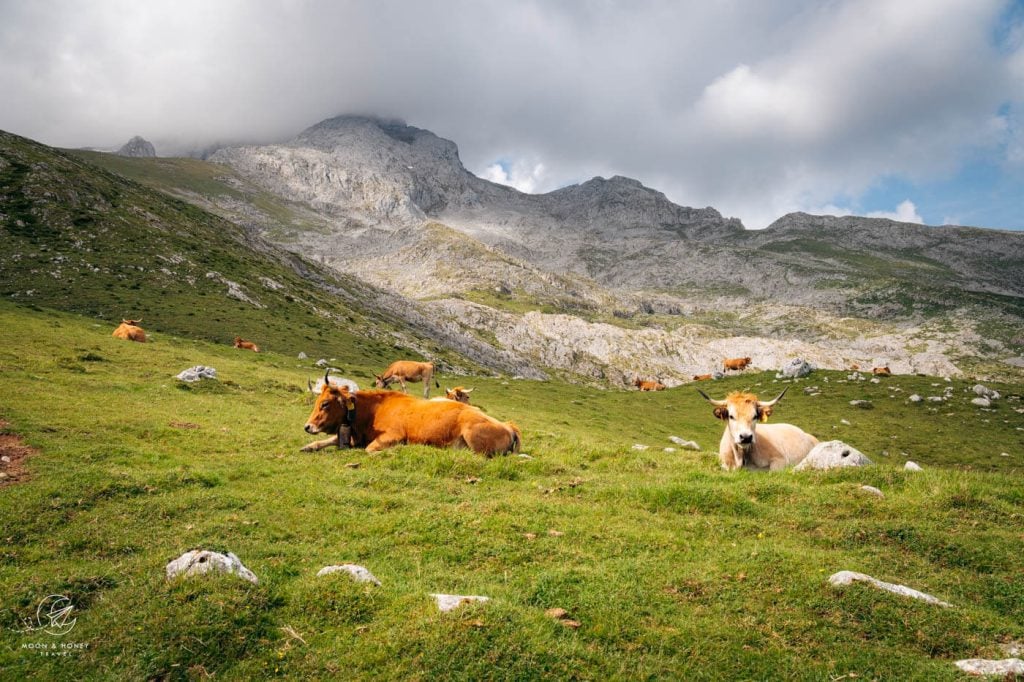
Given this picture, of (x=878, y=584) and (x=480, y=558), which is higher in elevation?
(x=878, y=584)

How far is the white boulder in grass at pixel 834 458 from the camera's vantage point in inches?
523

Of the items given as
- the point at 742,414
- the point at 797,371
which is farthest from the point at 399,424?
the point at 797,371

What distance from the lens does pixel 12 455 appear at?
11.6m

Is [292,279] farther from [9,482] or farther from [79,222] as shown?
[9,482]

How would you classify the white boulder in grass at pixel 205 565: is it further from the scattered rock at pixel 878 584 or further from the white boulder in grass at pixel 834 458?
the white boulder in grass at pixel 834 458

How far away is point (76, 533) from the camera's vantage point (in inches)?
333

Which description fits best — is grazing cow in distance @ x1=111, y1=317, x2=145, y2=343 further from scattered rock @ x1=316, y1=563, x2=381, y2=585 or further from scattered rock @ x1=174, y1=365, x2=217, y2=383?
scattered rock @ x1=316, y1=563, x2=381, y2=585

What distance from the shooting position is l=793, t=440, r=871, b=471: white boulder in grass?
13273 millimetres

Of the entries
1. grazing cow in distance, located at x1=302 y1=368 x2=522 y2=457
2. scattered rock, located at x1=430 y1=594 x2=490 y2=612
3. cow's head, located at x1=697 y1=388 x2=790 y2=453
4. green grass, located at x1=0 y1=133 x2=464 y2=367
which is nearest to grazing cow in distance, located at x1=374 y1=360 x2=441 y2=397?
green grass, located at x1=0 y1=133 x2=464 y2=367

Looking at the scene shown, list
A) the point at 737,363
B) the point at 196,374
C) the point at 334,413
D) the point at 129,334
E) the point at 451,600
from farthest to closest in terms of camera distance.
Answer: the point at 737,363
the point at 129,334
the point at 196,374
the point at 334,413
the point at 451,600

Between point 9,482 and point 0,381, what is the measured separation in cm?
1153

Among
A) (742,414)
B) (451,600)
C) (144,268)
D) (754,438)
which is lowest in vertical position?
(451,600)

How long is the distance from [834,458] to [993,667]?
27.6 ft

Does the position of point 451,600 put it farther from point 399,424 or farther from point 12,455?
point 12,455
